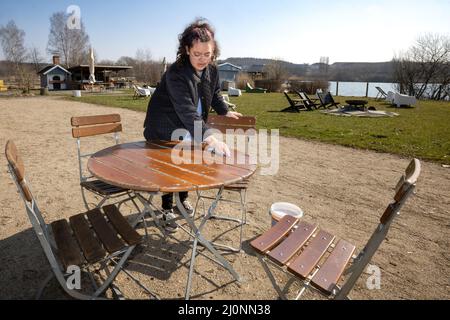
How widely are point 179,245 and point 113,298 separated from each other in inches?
33.7

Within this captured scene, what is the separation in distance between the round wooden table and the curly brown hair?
795mm

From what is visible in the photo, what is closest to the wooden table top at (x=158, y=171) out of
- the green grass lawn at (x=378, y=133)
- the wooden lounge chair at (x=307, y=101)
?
the green grass lawn at (x=378, y=133)

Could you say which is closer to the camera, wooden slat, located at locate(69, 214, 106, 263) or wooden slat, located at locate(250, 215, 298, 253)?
wooden slat, located at locate(69, 214, 106, 263)

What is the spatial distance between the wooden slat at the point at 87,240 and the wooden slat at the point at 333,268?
4.16ft

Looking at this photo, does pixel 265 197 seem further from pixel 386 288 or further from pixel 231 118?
pixel 386 288

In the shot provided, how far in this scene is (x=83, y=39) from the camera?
53094mm

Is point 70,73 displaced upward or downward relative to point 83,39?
downward

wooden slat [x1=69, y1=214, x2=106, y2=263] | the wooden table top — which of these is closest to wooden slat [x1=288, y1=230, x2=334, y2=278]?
the wooden table top

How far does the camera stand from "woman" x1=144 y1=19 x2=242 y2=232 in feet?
7.89

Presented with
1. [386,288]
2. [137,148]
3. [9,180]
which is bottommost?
[386,288]

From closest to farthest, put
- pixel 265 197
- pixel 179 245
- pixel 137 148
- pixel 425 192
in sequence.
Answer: pixel 137 148 < pixel 179 245 < pixel 265 197 < pixel 425 192

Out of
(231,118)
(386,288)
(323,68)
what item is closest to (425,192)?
(386,288)

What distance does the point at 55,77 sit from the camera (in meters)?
33.7

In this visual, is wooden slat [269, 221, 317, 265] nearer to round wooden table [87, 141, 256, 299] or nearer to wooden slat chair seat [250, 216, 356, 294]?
wooden slat chair seat [250, 216, 356, 294]
